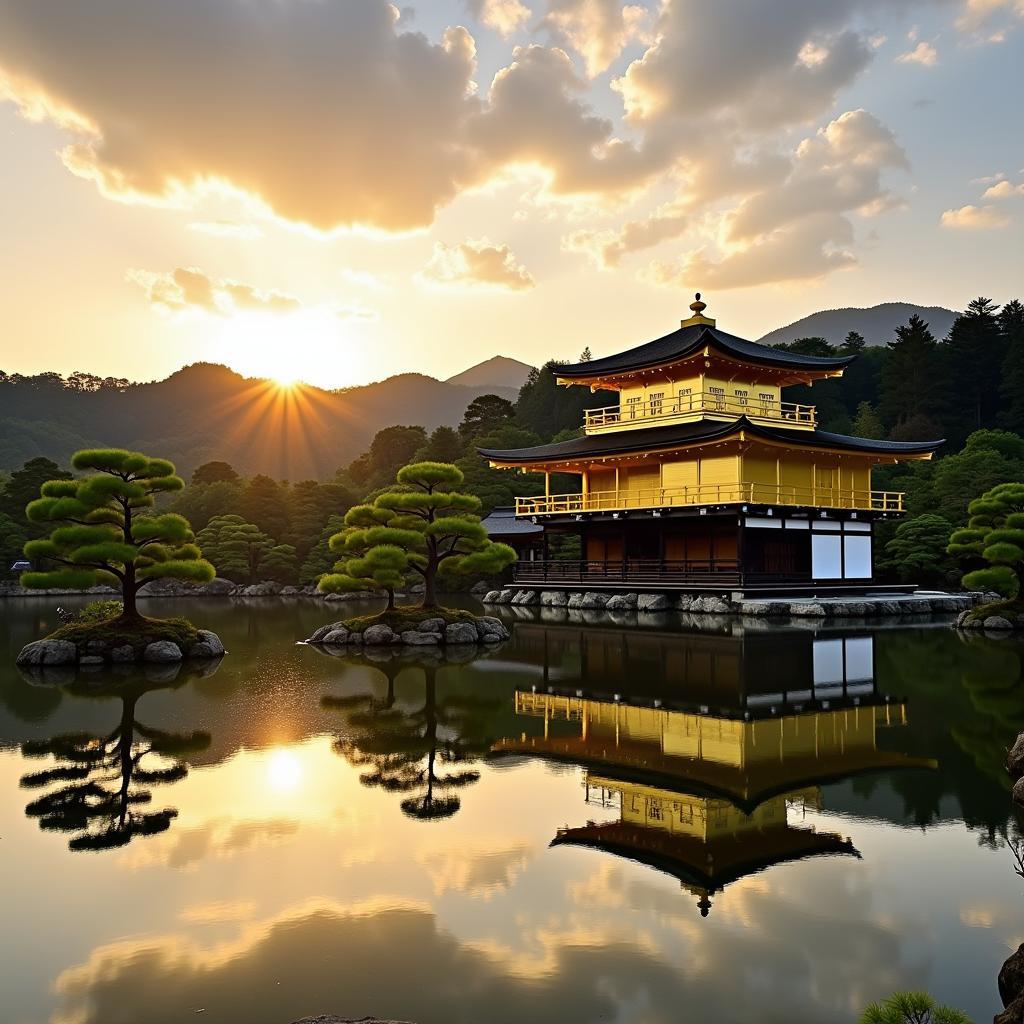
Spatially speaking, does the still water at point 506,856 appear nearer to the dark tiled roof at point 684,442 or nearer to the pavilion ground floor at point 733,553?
the pavilion ground floor at point 733,553

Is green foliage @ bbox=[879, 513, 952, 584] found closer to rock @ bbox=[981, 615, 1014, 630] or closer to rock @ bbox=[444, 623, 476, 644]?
rock @ bbox=[981, 615, 1014, 630]

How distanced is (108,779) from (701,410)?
3093 cm

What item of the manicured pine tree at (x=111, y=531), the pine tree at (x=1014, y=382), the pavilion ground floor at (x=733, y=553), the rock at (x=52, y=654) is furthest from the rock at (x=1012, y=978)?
the pine tree at (x=1014, y=382)

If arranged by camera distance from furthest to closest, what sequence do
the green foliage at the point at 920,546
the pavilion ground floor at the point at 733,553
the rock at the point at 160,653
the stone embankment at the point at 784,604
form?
the green foliage at the point at 920,546 → the pavilion ground floor at the point at 733,553 → the stone embankment at the point at 784,604 → the rock at the point at 160,653

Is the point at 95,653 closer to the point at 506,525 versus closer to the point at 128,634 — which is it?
the point at 128,634

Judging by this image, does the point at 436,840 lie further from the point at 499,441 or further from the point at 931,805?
the point at 499,441

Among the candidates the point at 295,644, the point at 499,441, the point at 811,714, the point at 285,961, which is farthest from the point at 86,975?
the point at 499,441

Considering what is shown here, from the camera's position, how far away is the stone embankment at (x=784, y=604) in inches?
1159

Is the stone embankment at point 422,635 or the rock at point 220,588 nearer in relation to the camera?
the stone embankment at point 422,635

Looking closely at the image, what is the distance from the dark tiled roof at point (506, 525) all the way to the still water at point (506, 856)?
29919 mm

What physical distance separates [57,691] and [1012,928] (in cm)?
1549

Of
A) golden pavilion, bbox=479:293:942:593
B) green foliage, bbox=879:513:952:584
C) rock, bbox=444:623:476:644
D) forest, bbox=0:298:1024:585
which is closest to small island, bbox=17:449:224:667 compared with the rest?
rock, bbox=444:623:476:644

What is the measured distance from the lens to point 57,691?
53.4 feet

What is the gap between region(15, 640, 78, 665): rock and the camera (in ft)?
64.7
